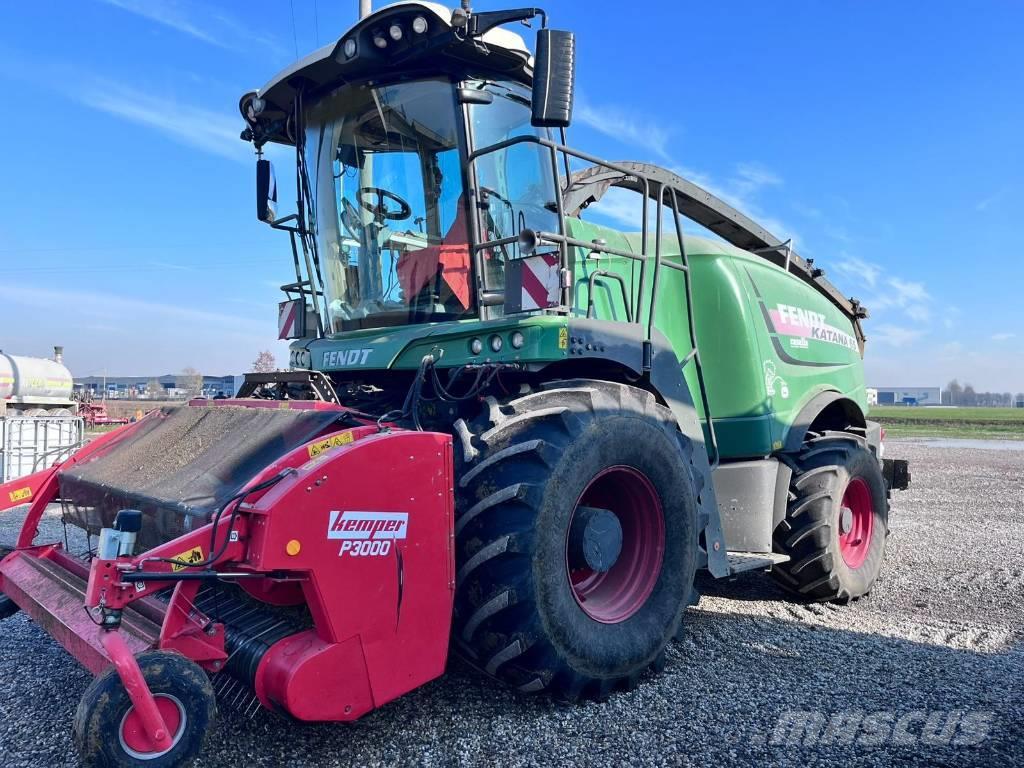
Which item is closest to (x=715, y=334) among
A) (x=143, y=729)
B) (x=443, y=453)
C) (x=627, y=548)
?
(x=627, y=548)

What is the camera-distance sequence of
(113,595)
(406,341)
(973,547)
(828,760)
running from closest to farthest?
1. (113,595)
2. (828,760)
3. (406,341)
4. (973,547)

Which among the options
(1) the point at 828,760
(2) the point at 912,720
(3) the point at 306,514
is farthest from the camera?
(2) the point at 912,720

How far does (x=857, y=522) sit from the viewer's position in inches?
234

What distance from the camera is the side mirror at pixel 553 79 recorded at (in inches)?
128

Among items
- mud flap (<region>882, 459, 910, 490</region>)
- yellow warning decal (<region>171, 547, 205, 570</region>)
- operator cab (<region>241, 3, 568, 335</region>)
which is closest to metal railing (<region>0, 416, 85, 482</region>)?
operator cab (<region>241, 3, 568, 335</region>)

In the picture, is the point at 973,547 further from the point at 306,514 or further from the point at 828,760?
the point at 306,514

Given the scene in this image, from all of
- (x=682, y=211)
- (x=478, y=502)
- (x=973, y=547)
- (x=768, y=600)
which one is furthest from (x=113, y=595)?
(x=973, y=547)

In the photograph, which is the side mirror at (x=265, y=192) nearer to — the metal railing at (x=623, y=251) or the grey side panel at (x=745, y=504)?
the metal railing at (x=623, y=251)

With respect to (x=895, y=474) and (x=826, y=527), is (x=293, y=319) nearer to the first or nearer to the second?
(x=826, y=527)

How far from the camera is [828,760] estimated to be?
2.86m

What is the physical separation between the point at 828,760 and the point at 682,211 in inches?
167

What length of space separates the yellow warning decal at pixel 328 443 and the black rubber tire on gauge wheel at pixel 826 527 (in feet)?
10.9

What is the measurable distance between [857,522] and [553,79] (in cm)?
435

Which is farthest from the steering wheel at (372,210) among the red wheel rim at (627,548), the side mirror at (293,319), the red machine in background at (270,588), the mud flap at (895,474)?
the mud flap at (895,474)
